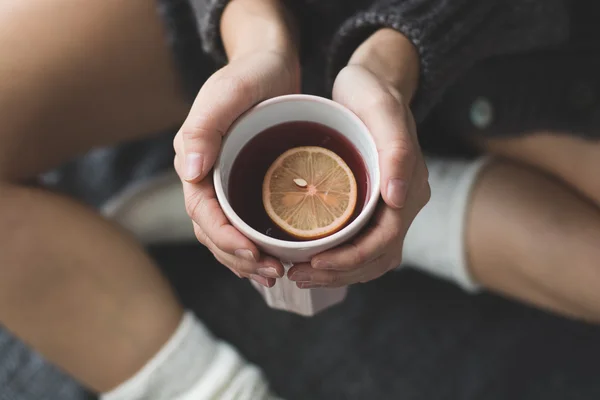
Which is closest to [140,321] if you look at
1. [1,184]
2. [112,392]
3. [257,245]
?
[112,392]

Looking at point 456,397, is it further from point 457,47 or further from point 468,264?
point 457,47

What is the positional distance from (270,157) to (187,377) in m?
0.34

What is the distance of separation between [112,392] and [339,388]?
289 mm

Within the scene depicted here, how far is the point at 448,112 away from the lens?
2.44 feet

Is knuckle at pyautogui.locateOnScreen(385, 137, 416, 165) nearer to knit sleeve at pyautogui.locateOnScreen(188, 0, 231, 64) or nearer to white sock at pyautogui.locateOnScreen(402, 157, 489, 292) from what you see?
knit sleeve at pyautogui.locateOnScreen(188, 0, 231, 64)

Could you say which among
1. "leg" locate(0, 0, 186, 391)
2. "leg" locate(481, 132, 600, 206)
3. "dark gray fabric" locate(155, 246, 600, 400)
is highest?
"leg" locate(0, 0, 186, 391)

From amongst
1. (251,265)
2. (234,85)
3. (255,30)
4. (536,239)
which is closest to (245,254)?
(251,265)

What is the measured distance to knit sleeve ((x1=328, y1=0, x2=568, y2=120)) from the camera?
0.54m

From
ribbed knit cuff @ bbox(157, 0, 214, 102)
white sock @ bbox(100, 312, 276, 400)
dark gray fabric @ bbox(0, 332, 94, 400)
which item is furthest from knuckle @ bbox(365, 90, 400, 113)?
dark gray fabric @ bbox(0, 332, 94, 400)

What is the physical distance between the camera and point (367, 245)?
16.8 inches

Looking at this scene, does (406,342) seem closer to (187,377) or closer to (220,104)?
(187,377)

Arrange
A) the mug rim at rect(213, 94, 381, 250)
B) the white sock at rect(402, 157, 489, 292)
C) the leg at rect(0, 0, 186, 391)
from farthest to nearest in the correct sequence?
the white sock at rect(402, 157, 489, 292), the leg at rect(0, 0, 186, 391), the mug rim at rect(213, 94, 381, 250)

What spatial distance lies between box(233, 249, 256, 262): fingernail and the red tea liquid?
0.04 meters

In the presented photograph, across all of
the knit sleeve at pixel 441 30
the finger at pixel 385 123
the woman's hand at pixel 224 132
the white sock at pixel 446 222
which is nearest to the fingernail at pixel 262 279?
the woman's hand at pixel 224 132
